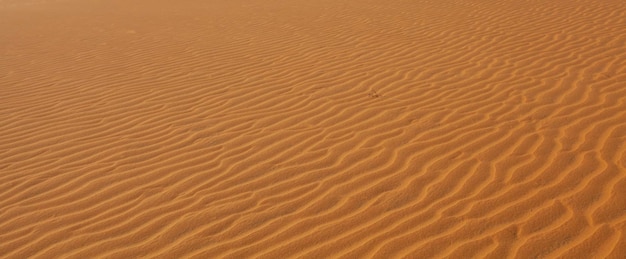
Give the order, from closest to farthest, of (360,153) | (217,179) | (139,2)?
1. (217,179)
2. (360,153)
3. (139,2)

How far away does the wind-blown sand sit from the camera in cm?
351

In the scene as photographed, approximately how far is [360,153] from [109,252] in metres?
2.14

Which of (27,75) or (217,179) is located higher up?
(27,75)

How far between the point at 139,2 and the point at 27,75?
8.17 meters

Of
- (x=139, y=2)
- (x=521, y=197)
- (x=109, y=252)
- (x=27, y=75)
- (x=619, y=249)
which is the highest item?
(x=139, y=2)

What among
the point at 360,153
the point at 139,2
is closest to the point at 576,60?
the point at 360,153

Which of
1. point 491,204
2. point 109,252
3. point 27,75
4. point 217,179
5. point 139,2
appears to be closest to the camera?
point 109,252

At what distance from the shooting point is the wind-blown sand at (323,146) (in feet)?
11.5

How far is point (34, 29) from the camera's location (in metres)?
11.4

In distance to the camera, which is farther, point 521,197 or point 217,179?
point 217,179

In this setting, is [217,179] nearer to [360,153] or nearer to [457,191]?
[360,153]

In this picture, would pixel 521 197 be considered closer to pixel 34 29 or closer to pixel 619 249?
pixel 619 249

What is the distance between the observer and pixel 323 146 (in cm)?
481

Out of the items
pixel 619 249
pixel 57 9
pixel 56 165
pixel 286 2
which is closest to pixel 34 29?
pixel 57 9
